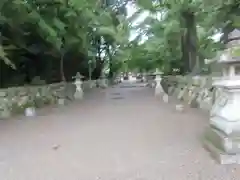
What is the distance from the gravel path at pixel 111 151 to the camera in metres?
4.27

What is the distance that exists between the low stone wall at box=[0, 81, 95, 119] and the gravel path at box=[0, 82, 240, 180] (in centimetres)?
221

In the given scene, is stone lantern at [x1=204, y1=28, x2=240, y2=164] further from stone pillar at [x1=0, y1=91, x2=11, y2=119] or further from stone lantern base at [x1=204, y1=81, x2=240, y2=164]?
stone pillar at [x1=0, y1=91, x2=11, y2=119]

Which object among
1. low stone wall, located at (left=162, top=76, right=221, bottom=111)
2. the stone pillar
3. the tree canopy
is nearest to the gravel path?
low stone wall, located at (left=162, top=76, right=221, bottom=111)

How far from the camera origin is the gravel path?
4.27 metres

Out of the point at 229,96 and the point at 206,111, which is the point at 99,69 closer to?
the point at 206,111

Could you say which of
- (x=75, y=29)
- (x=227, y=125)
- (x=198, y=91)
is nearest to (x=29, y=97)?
(x=75, y=29)

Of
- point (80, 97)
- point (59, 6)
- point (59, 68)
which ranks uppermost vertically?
point (59, 6)

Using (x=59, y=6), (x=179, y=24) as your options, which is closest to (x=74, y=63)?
(x=59, y=6)

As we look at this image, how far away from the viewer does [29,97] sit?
1282 centimetres

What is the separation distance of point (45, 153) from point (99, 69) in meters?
25.4

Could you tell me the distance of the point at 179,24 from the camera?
13.2 metres

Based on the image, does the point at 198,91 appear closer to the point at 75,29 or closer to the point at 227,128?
the point at 75,29

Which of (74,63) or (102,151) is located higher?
(74,63)

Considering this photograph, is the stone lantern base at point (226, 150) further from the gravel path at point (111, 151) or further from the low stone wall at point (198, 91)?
the low stone wall at point (198, 91)
